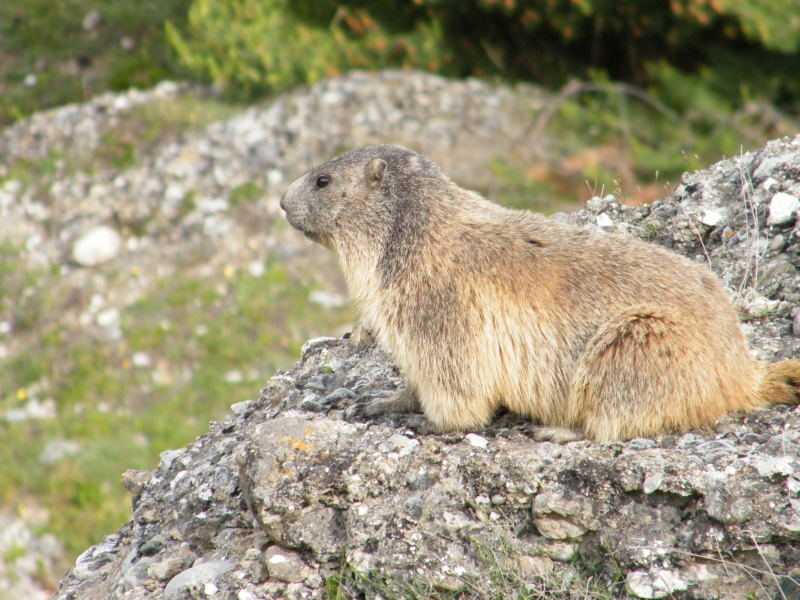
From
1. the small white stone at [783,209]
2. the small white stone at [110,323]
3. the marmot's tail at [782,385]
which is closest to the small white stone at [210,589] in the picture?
the marmot's tail at [782,385]

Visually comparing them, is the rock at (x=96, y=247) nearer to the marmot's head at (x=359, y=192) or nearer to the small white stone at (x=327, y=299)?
the small white stone at (x=327, y=299)

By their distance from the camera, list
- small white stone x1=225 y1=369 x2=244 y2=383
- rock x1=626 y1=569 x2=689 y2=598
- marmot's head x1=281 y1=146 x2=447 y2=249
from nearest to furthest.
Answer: rock x1=626 y1=569 x2=689 y2=598
marmot's head x1=281 y1=146 x2=447 y2=249
small white stone x1=225 y1=369 x2=244 y2=383

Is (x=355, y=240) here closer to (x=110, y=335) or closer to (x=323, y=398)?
(x=323, y=398)

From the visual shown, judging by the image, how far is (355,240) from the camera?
5.48m

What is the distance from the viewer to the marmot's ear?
5492mm

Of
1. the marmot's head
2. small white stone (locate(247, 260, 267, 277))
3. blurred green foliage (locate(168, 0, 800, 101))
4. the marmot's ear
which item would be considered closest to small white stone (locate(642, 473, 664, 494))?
the marmot's head

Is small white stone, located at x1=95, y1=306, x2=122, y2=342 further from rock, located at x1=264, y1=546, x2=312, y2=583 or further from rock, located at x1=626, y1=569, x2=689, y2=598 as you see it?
rock, located at x1=626, y1=569, x2=689, y2=598

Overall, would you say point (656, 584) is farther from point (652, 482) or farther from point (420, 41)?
point (420, 41)

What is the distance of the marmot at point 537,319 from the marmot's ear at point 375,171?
13 millimetres

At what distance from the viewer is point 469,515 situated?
4293 millimetres

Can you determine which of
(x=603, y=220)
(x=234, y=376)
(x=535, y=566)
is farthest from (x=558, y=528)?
(x=234, y=376)

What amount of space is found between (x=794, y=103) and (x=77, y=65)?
11333mm

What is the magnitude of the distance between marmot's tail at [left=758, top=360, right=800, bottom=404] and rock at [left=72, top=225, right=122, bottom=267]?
926 cm

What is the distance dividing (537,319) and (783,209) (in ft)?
7.13
